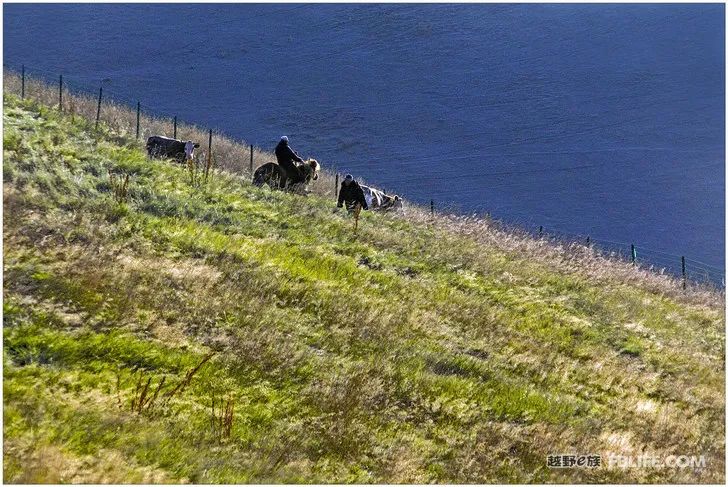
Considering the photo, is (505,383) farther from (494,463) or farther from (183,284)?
(183,284)

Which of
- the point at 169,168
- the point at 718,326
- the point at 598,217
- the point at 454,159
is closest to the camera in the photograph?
the point at 718,326

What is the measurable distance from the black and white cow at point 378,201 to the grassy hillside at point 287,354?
4.21m

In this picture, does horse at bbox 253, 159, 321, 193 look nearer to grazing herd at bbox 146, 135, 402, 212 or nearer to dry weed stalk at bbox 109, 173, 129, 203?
grazing herd at bbox 146, 135, 402, 212

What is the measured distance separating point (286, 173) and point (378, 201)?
2.68 m

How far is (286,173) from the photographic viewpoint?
17969 millimetres

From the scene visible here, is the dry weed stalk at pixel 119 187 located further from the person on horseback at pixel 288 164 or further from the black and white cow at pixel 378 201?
the black and white cow at pixel 378 201

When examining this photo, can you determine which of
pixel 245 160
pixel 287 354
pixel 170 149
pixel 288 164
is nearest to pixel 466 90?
pixel 245 160

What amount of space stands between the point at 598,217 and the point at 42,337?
32.8m

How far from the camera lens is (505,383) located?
8570 mm

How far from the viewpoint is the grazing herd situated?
17.4 meters

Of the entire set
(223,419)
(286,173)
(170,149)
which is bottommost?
(223,419)

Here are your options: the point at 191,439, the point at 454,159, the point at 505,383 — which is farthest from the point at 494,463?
the point at 454,159

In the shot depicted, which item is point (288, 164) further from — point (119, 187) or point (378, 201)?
point (119, 187)

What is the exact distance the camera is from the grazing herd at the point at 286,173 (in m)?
17.4
